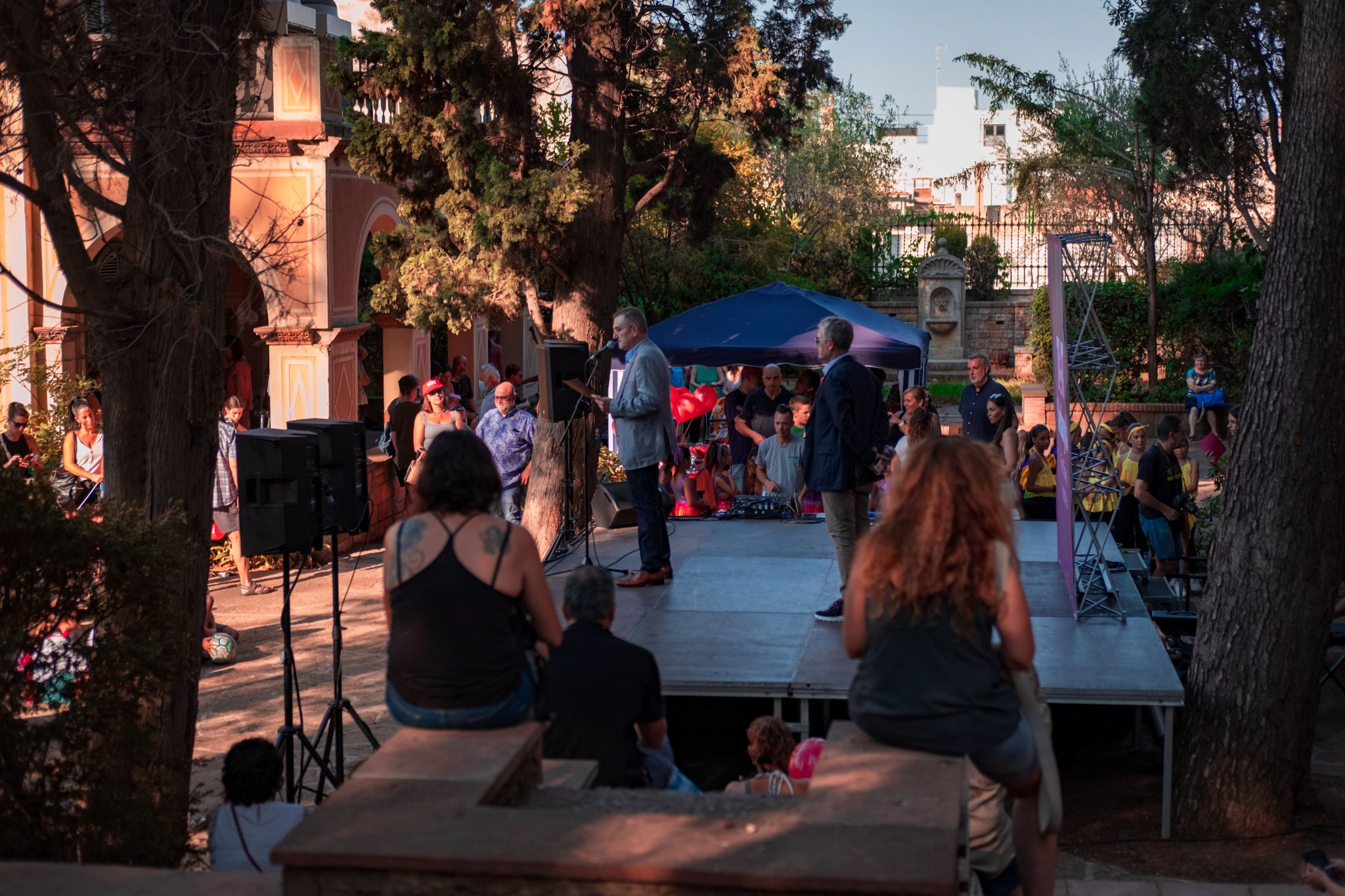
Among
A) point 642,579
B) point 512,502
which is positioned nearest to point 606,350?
Result: point 642,579

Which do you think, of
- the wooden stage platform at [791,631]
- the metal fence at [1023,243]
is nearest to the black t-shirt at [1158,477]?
the wooden stage platform at [791,631]

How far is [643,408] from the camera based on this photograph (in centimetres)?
773

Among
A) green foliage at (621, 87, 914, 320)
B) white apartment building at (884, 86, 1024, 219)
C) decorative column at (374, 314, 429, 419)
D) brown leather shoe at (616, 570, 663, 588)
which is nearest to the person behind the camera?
brown leather shoe at (616, 570, 663, 588)

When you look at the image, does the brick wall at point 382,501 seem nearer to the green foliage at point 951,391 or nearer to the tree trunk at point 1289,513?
the tree trunk at point 1289,513

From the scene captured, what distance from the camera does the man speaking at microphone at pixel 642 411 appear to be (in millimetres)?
7730

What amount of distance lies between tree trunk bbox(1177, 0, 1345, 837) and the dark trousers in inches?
123

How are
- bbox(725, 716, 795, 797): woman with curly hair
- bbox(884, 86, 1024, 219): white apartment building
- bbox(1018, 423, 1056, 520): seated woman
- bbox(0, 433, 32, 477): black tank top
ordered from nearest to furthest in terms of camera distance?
bbox(725, 716, 795, 797): woman with curly hair < bbox(1018, 423, 1056, 520): seated woman < bbox(0, 433, 32, 477): black tank top < bbox(884, 86, 1024, 219): white apartment building

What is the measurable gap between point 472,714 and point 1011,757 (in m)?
1.48

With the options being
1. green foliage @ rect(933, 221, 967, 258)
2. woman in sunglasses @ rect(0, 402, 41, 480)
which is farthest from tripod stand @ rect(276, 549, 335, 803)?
green foliage @ rect(933, 221, 967, 258)

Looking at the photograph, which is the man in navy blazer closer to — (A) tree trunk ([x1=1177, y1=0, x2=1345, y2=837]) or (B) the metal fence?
(A) tree trunk ([x1=1177, y1=0, x2=1345, y2=837])

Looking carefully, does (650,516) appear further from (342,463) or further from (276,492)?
(276,492)

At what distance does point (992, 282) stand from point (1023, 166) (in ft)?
Answer: 8.51

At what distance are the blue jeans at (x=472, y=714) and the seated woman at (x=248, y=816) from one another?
105 centimetres

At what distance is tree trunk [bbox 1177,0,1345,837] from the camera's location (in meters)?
6.81
